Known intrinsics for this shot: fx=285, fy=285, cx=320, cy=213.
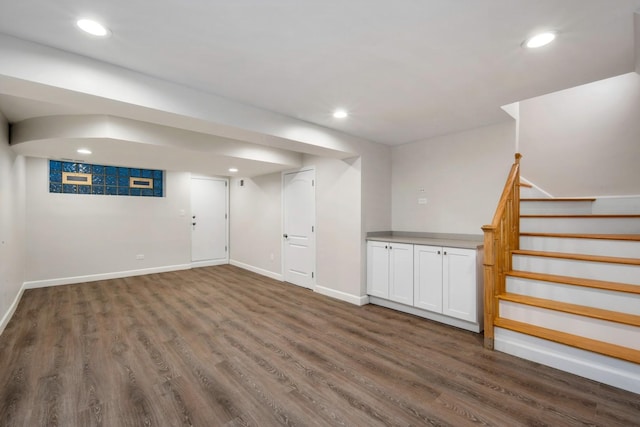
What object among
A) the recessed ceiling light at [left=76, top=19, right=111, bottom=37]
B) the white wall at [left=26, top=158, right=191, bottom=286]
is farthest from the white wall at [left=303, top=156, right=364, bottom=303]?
the white wall at [left=26, top=158, right=191, bottom=286]

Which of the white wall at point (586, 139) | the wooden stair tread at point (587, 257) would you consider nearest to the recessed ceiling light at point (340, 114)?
the wooden stair tread at point (587, 257)

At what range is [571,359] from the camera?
2312mm

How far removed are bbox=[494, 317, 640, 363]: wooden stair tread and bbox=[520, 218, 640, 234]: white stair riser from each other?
5.01 ft

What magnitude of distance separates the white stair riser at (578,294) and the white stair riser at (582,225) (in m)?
1.14

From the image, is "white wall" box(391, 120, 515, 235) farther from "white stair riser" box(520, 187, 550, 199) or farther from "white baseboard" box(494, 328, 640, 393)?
"white baseboard" box(494, 328, 640, 393)

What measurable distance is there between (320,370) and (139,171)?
5.63 meters

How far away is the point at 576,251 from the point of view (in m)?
2.96

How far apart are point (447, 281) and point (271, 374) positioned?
86.0 inches

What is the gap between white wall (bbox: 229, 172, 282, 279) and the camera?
5.75 meters

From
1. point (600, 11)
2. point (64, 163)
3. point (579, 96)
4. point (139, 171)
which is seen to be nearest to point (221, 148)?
point (139, 171)

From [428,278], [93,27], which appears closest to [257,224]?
[428,278]

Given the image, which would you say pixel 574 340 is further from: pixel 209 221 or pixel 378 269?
pixel 209 221

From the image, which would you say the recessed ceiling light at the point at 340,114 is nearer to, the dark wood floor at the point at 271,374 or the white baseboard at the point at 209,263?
the dark wood floor at the point at 271,374

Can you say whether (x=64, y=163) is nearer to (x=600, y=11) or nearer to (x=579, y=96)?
(x=600, y=11)
